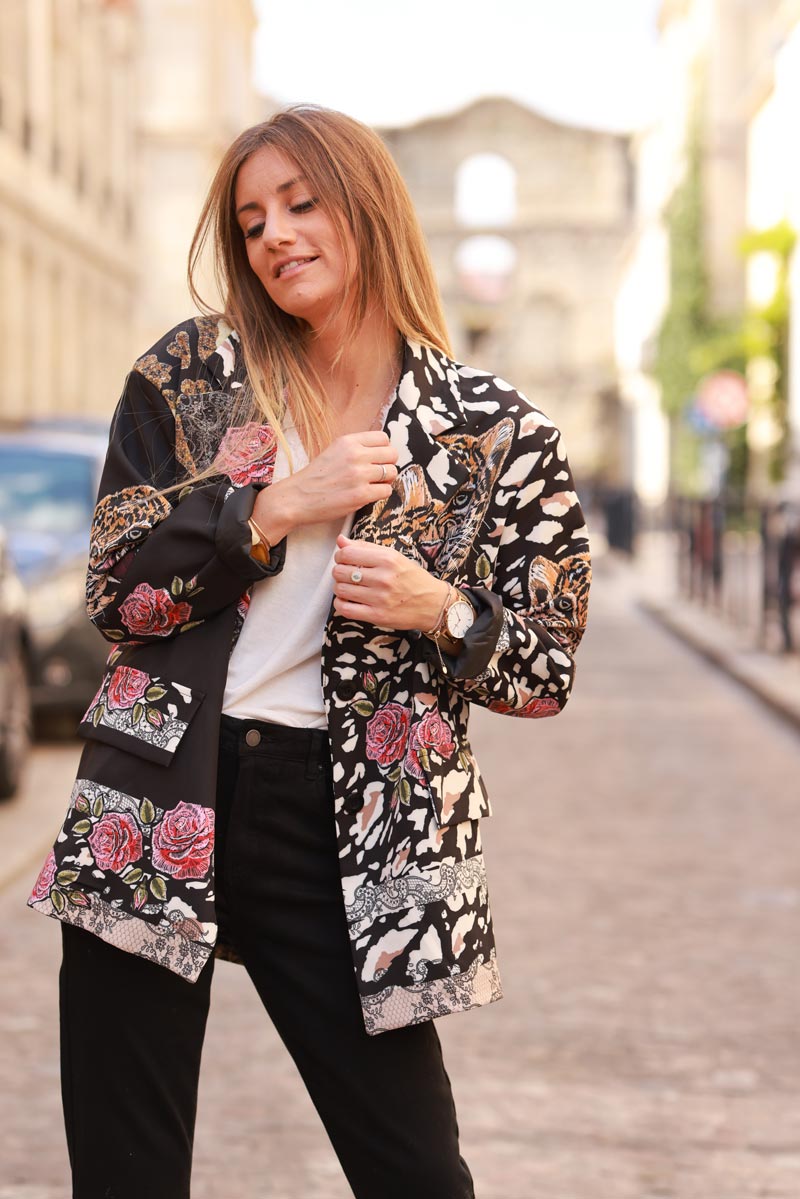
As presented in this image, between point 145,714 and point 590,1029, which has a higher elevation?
point 145,714

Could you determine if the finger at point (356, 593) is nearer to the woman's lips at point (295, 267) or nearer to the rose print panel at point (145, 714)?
the rose print panel at point (145, 714)

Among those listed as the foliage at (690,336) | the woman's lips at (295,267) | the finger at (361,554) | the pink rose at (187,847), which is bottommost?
the pink rose at (187,847)

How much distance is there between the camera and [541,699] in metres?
2.38

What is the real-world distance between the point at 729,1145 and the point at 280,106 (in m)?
2.59

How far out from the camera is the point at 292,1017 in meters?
2.32

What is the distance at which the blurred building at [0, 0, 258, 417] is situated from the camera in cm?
2797

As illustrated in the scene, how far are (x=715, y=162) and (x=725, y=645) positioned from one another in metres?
28.2

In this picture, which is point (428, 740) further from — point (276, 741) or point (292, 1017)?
point (292, 1017)

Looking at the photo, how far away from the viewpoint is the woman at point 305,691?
2.24 m

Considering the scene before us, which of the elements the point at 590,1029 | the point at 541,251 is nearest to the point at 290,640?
the point at 590,1029

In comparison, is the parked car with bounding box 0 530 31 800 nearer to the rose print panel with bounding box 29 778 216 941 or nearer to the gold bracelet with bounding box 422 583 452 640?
the rose print panel with bounding box 29 778 216 941

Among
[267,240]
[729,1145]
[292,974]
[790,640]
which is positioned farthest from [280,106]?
[790,640]

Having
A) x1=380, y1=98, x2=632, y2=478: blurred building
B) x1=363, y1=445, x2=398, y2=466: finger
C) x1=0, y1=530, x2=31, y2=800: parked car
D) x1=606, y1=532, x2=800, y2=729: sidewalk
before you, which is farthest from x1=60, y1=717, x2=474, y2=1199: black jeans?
x1=380, y1=98, x2=632, y2=478: blurred building

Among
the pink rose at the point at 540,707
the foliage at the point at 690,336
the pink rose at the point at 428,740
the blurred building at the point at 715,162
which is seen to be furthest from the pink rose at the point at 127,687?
the foliage at the point at 690,336
